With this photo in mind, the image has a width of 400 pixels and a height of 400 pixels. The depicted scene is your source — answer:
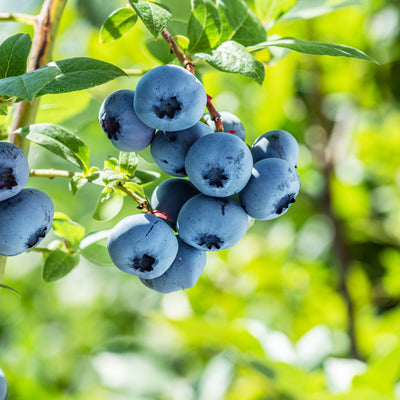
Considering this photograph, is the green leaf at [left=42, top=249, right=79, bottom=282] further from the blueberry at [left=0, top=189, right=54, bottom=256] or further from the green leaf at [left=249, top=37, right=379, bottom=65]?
the green leaf at [left=249, top=37, right=379, bottom=65]

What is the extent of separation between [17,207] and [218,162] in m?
0.25

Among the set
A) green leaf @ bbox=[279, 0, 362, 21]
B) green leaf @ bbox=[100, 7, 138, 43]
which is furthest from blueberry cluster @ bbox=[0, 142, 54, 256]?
green leaf @ bbox=[279, 0, 362, 21]

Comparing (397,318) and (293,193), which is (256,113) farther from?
(293,193)

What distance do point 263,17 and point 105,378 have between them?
111cm

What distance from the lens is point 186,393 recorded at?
60.0 inches

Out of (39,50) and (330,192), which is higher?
(39,50)

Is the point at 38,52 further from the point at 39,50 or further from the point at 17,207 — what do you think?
the point at 17,207

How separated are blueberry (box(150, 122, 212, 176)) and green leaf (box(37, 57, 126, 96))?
100 mm

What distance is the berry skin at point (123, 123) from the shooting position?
0.59 m

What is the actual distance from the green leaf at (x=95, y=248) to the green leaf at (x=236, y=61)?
0.31 m

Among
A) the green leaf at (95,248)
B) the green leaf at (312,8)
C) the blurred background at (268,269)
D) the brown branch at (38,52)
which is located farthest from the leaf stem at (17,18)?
the blurred background at (268,269)

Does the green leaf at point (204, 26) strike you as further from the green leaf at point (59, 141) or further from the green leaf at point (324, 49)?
the green leaf at point (59, 141)

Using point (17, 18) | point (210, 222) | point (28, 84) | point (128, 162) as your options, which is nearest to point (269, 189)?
point (210, 222)

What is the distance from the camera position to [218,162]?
541 mm
